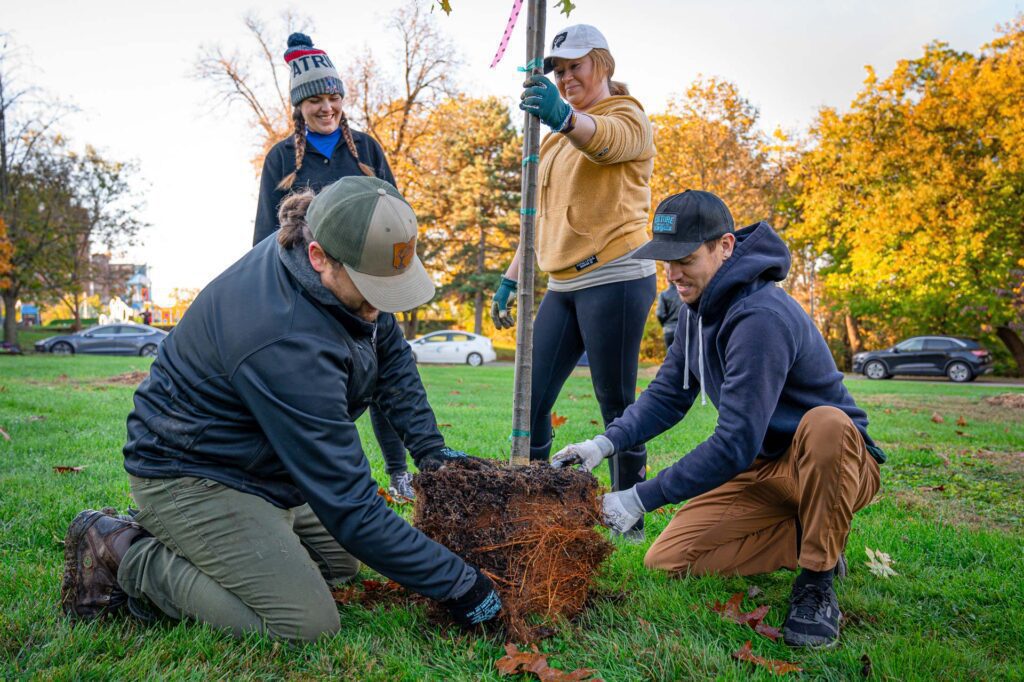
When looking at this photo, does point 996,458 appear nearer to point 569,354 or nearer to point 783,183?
point 569,354

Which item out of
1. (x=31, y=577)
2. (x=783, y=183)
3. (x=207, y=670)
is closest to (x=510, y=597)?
(x=207, y=670)

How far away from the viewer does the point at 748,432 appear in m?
2.76

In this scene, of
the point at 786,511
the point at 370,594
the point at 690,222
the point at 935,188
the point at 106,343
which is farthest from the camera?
the point at 106,343

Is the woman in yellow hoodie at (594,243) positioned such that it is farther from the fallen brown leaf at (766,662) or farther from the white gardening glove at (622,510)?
the fallen brown leaf at (766,662)

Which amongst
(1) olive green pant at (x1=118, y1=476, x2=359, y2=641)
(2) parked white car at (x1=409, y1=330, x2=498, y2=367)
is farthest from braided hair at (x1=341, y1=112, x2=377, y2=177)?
(2) parked white car at (x1=409, y1=330, x2=498, y2=367)

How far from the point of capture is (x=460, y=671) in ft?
7.81

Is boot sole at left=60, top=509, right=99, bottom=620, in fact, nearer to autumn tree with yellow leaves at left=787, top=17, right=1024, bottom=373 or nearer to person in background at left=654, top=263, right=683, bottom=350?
person in background at left=654, top=263, right=683, bottom=350

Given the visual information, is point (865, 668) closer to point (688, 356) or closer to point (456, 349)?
point (688, 356)

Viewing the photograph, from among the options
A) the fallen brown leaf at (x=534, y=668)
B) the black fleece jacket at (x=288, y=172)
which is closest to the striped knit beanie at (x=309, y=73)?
the black fleece jacket at (x=288, y=172)

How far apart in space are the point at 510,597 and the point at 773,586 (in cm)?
134

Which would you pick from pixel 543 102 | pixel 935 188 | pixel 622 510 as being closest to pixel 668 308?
pixel 543 102

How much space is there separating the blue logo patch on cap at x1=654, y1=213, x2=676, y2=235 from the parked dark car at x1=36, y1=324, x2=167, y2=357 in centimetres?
3048

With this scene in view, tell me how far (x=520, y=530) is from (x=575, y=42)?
231 centimetres

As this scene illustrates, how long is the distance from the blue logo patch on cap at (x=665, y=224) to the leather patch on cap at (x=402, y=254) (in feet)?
3.61
